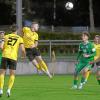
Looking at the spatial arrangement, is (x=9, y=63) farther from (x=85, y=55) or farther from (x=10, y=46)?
(x=85, y=55)

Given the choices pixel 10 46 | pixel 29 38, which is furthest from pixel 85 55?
pixel 29 38

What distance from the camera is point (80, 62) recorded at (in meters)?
20.6

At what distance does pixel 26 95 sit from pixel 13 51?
145 cm

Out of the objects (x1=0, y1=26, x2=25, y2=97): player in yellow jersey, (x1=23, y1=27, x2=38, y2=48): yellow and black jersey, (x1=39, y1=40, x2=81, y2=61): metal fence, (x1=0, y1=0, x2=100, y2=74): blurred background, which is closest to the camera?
(x1=0, y1=26, x2=25, y2=97): player in yellow jersey

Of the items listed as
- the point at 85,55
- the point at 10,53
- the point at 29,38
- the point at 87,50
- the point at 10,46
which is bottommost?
the point at 29,38

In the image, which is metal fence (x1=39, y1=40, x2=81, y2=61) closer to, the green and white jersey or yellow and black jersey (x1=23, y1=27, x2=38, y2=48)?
yellow and black jersey (x1=23, y1=27, x2=38, y2=48)

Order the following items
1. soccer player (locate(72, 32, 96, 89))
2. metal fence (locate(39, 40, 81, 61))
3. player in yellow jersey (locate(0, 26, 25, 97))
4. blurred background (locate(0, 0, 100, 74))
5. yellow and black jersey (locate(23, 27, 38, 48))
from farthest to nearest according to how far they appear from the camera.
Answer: blurred background (locate(0, 0, 100, 74))
metal fence (locate(39, 40, 81, 61))
yellow and black jersey (locate(23, 27, 38, 48))
soccer player (locate(72, 32, 96, 89))
player in yellow jersey (locate(0, 26, 25, 97))

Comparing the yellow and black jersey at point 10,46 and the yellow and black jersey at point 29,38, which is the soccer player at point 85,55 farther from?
the yellow and black jersey at point 29,38

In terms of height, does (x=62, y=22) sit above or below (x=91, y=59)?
below

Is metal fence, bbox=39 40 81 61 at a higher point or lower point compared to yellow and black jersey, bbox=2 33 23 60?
lower

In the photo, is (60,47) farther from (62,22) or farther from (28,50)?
(62,22)

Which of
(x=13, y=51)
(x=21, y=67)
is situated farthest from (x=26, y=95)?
(x=21, y=67)

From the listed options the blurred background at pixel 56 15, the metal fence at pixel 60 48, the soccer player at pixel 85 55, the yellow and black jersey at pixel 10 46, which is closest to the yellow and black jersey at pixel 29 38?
the soccer player at pixel 85 55

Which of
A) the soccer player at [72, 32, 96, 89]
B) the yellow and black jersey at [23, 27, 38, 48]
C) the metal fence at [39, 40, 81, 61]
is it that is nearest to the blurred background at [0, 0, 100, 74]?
the metal fence at [39, 40, 81, 61]
